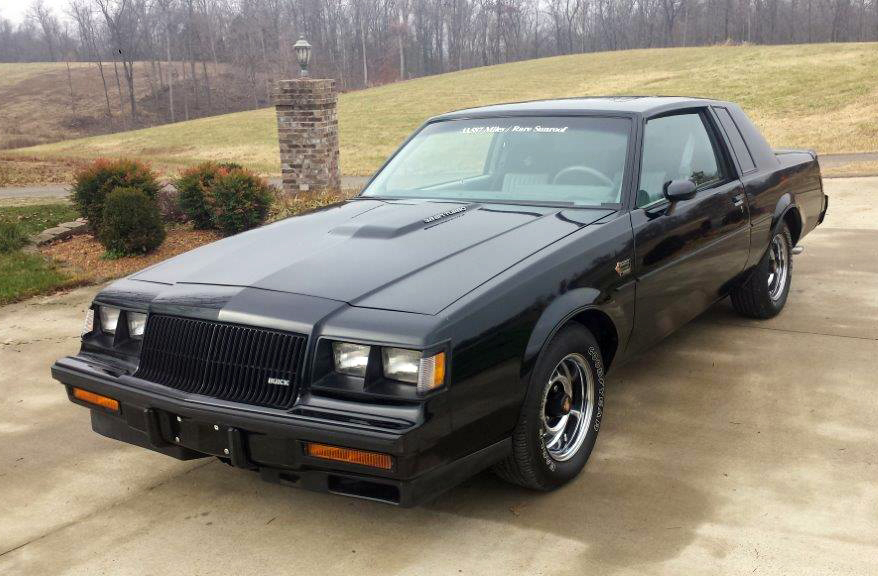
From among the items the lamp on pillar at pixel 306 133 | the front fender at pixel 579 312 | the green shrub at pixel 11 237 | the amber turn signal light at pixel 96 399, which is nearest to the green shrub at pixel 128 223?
the green shrub at pixel 11 237

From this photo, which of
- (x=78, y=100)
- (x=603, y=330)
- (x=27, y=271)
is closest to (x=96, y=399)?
(x=603, y=330)

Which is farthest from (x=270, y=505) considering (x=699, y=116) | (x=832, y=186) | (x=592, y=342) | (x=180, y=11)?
(x=180, y=11)

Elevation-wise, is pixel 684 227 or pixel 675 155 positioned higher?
pixel 675 155

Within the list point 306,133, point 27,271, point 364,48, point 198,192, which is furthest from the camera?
point 364,48

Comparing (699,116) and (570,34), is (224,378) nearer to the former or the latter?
(699,116)

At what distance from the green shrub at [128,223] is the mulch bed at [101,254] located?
14 centimetres

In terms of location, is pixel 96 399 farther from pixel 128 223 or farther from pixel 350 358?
pixel 128 223

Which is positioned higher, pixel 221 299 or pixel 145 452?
pixel 221 299

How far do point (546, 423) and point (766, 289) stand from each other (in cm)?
289

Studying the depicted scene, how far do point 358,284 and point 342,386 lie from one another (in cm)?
46

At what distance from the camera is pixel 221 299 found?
3195 millimetres

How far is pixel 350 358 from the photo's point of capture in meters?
2.95

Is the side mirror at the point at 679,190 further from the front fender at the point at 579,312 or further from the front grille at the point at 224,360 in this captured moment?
the front grille at the point at 224,360

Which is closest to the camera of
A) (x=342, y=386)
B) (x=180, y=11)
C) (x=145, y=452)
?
(x=342, y=386)
